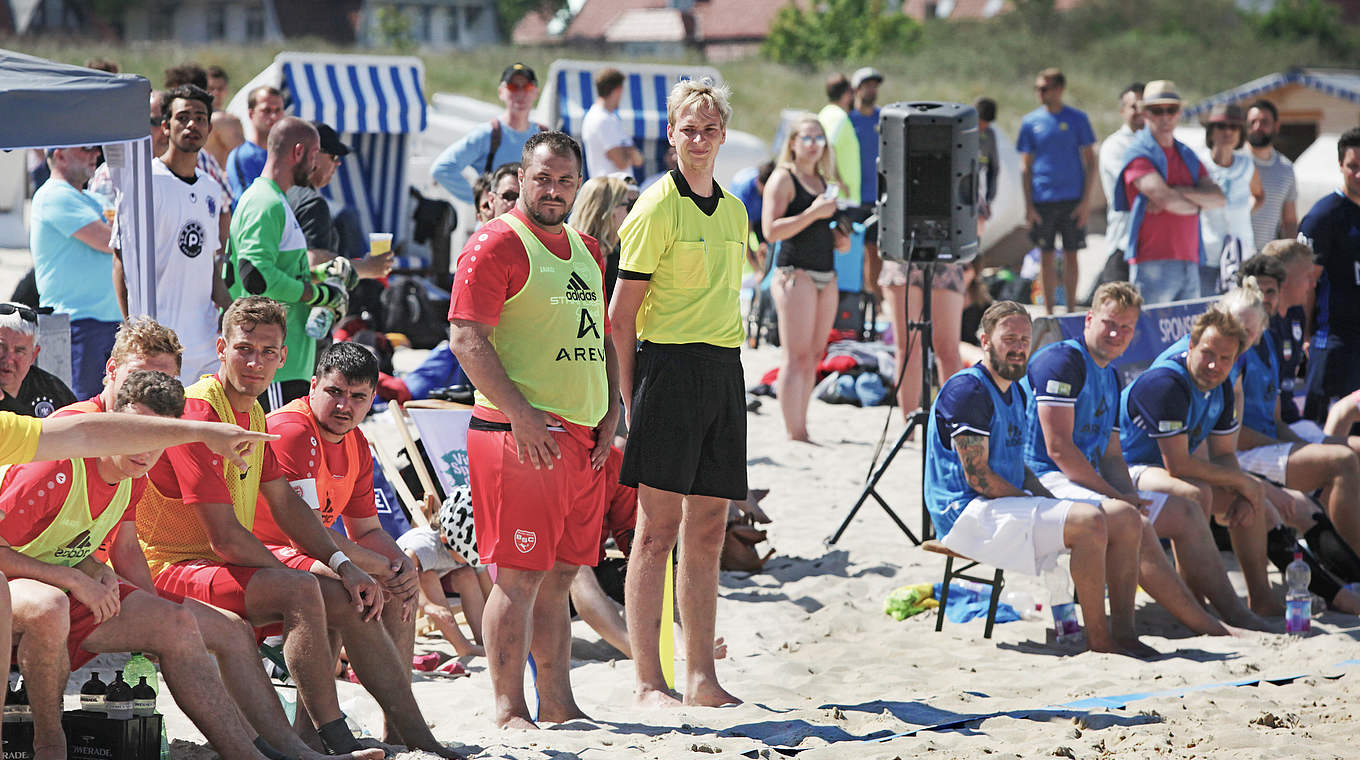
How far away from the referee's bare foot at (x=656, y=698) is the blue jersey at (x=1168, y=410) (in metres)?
2.60

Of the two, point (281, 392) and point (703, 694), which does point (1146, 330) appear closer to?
point (703, 694)

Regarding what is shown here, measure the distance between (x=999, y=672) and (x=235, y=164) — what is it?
503cm

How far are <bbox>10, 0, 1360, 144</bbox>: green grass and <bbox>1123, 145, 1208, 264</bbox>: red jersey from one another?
1944cm

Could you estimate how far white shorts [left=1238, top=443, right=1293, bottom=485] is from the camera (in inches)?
259

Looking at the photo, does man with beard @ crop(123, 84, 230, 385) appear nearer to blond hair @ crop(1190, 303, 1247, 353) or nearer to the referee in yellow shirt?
the referee in yellow shirt

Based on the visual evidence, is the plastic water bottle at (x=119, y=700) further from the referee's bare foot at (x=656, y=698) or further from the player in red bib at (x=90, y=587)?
the referee's bare foot at (x=656, y=698)

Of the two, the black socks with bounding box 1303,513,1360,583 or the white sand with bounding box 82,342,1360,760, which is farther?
the black socks with bounding box 1303,513,1360,583

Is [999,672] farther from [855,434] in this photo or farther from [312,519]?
[855,434]

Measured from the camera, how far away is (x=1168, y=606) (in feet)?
18.9

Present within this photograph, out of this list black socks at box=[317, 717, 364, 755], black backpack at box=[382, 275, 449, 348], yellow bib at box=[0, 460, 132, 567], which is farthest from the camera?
black backpack at box=[382, 275, 449, 348]

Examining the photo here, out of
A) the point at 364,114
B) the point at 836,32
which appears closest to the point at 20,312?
the point at 364,114

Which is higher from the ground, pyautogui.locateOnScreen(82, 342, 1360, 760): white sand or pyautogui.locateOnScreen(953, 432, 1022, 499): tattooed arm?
pyautogui.locateOnScreen(953, 432, 1022, 499): tattooed arm

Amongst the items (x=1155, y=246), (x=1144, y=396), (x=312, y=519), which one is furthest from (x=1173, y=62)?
(x=312, y=519)

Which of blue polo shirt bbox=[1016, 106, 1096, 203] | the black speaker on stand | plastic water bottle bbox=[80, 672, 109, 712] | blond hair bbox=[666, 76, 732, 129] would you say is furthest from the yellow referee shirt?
blue polo shirt bbox=[1016, 106, 1096, 203]
